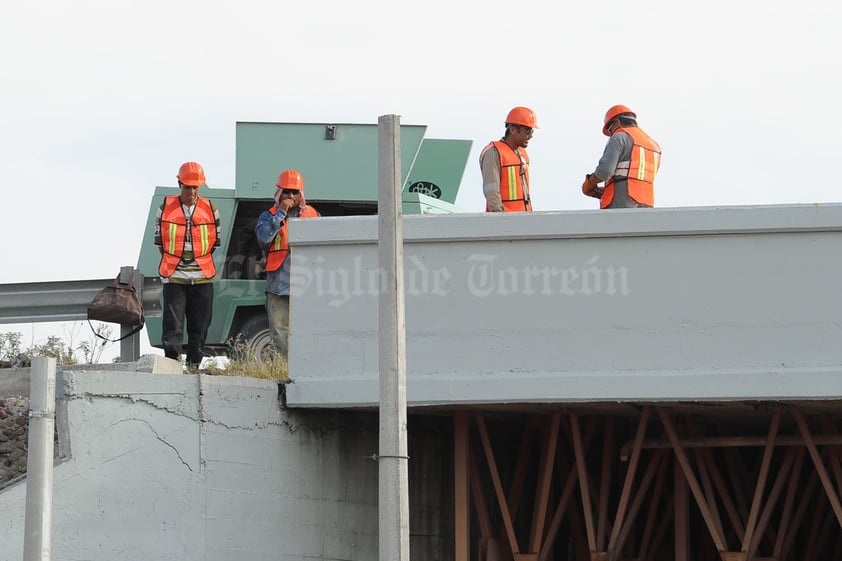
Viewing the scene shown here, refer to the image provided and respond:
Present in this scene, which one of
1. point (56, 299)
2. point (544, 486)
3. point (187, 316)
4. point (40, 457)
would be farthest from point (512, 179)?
point (40, 457)

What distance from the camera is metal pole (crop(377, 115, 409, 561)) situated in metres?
8.55

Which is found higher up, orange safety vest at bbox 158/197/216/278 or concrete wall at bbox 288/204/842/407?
orange safety vest at bbox 158/197/216/278

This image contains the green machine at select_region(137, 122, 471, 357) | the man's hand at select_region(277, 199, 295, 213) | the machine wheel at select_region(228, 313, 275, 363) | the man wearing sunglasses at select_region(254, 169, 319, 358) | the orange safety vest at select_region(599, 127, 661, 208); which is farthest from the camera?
the green machine at select_region(137, 122, 471, 357)

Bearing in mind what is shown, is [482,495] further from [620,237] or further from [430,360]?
[620,237]

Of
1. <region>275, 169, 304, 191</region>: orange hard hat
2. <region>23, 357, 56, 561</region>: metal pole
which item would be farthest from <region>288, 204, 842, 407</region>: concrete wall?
<region>23, 357, 56, 561</region>: metal pole

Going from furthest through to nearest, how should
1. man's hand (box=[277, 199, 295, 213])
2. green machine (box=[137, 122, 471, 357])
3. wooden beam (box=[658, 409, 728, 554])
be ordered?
green machine (box=[137, 122, 471, 357]) → man's hand (box=[277, 199, 295, 213]) → wooden beam (box=[658, 409, 728, 554])

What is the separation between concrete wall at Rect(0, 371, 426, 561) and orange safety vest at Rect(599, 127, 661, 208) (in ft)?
11.3

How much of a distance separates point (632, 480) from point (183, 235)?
4.96m

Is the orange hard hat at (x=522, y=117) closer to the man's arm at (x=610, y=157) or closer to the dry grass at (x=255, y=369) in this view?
the man's arm at (x=610, y=157)

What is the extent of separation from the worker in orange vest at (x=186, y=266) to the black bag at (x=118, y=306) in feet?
2.47

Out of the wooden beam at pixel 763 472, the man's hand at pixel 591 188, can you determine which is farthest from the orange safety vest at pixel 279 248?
the wooden beam at pixel 763 472

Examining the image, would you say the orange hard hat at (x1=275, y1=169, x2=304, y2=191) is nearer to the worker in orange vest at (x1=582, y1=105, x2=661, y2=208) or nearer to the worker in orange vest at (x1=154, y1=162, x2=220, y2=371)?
the worker in orange vest at (x1=154, y1=162, x2=220, y2=371)

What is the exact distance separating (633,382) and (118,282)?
5757mm

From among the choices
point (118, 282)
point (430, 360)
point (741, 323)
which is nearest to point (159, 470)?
point (430, 360)
